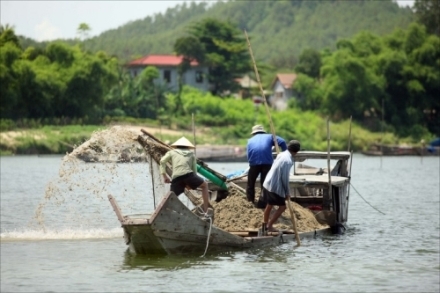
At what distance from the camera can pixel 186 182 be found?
16328 millimetres

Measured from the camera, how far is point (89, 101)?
6538cm

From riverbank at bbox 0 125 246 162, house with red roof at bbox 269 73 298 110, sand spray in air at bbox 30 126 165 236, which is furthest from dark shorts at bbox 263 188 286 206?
house with red roof at bbox 269 73 298 110

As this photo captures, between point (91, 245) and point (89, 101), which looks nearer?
point (91, 245)

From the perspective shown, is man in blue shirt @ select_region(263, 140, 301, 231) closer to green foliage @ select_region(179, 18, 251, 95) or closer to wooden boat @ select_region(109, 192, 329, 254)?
wooden boat @ select_region(109, 192, 329, 254)

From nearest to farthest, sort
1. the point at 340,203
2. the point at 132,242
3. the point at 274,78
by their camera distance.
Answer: the point at 132,242
the point at 340,203
the point at 274,78

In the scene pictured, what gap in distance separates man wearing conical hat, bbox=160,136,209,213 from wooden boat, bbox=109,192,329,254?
0.44m

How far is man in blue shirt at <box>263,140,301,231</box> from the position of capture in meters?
16.7

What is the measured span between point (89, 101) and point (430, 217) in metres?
41.7

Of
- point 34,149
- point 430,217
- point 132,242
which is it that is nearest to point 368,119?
point 34,149

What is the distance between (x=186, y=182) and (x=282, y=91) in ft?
234

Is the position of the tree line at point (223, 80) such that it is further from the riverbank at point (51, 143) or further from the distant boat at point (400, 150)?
the riverbank at point (51, 143)

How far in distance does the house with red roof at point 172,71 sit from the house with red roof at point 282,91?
22.2 ft

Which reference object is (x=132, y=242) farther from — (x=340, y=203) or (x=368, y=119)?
(x=368, y=119)

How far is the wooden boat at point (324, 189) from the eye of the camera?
19.5 m
